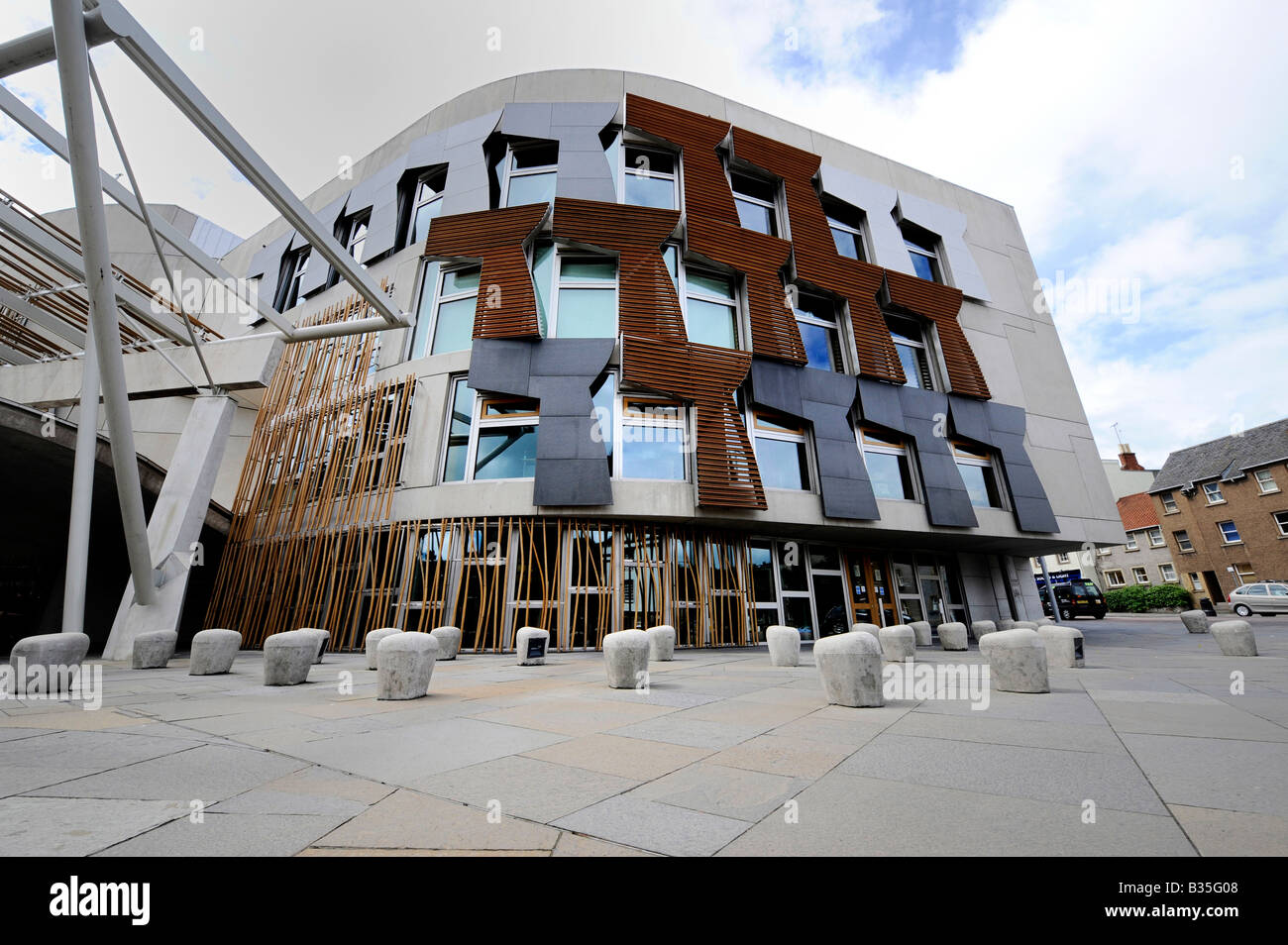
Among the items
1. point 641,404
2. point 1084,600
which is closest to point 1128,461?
point 1084,600

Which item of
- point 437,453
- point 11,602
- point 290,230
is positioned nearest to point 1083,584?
point 437,453

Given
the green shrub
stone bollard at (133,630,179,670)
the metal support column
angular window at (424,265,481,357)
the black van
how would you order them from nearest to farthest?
the metal support column → stone bollard at (133,630,179,670) → angular window at (424,265,481,357) → the black van → the green shrub

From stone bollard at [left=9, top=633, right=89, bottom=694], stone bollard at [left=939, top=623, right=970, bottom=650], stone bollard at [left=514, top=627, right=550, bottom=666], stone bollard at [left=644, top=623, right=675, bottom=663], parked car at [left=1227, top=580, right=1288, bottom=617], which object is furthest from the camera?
parked car at [left=1227, top=580, right=1288, bottom=617]

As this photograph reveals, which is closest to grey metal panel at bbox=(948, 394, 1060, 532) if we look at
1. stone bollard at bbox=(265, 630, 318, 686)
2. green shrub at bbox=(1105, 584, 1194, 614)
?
stone bollard at bbox=(265, 630, 318, 686)

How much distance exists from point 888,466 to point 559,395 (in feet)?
36.9

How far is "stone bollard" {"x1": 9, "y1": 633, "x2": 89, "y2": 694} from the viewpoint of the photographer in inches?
271

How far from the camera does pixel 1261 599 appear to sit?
2545cm

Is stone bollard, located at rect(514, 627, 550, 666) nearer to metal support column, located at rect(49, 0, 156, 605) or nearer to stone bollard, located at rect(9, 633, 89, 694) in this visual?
stone bollard, located at rect(9, 633, 89, 694)

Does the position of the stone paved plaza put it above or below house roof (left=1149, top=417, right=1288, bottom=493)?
below

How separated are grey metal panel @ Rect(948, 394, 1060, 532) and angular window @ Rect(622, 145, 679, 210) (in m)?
12.5

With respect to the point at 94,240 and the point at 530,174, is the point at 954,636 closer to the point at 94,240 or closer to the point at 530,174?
the point at 94,240
